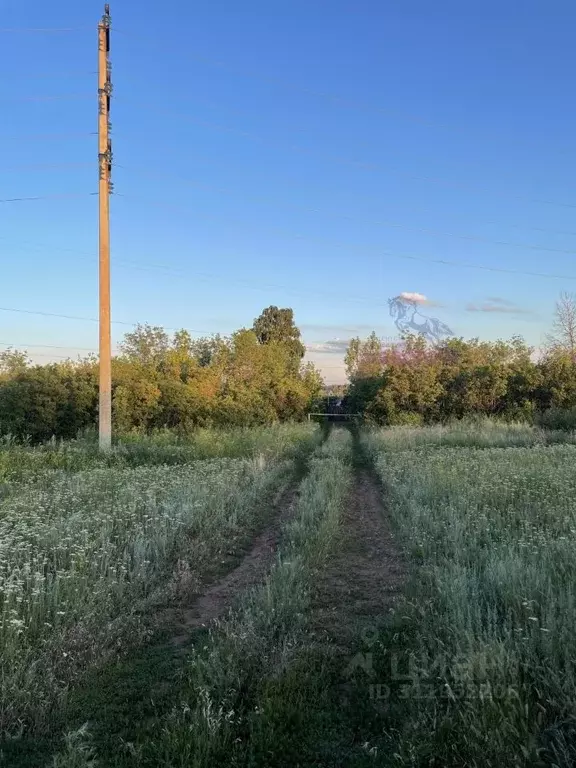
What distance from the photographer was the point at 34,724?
2844 millimetres

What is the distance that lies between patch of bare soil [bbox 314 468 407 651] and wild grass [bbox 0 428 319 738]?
139cm

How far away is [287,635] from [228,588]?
1.73m

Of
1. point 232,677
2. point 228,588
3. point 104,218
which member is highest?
point 104,218

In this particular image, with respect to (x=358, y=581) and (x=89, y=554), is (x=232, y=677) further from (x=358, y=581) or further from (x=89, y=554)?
(x=89, y=554)

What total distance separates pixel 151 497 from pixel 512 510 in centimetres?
506

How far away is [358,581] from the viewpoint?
5328 mm

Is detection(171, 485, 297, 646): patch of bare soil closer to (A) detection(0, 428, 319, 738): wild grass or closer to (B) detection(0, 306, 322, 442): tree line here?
(A) detection(0, 428, 319, 738): wild grass

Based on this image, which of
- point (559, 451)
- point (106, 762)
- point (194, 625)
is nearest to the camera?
point (106, 762)

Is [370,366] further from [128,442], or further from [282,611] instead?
[282,611]

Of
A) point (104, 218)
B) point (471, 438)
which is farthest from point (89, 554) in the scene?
point (471, 438)

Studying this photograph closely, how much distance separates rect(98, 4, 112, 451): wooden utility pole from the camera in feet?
48.1

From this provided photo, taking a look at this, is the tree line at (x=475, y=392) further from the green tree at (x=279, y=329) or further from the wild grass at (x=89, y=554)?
the green tree at (x=279, y=329)

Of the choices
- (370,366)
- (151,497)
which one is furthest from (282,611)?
(370,366)

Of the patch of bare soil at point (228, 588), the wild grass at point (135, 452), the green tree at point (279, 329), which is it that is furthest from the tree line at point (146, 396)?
the green tree at point (279, 329)
